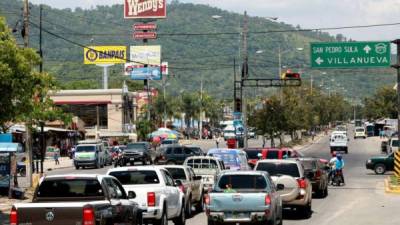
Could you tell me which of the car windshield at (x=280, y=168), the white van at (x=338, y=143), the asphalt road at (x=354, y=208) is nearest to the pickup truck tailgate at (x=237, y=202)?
the asphalt road at (x=354, y=208)

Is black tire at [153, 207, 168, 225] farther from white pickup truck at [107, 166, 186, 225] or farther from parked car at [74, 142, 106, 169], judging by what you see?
parked car at [74, 142, 106, 169]

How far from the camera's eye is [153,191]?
20406 millimetres

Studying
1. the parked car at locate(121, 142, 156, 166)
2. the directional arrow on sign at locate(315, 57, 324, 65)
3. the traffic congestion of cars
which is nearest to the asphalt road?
the traffic congestion of cars

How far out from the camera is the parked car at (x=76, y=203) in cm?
1463

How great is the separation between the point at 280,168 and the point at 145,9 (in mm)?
90118

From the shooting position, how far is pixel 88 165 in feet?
200

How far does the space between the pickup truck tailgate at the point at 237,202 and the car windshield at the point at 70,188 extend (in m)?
5.61

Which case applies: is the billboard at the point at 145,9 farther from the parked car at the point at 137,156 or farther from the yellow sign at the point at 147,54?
the parked car at the point at 137,156

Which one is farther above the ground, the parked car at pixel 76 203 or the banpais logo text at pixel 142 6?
the banpais logo text at pixel 142 6

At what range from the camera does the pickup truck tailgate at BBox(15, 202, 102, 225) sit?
14586 mm

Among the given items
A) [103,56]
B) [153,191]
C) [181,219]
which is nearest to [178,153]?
[181,219]

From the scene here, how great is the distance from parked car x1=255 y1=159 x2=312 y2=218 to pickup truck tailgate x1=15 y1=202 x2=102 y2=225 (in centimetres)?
1145

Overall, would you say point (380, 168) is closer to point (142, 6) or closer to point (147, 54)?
point (142, 6)

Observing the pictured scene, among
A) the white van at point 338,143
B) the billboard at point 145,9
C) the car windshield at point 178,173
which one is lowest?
the white van at point 338,143
